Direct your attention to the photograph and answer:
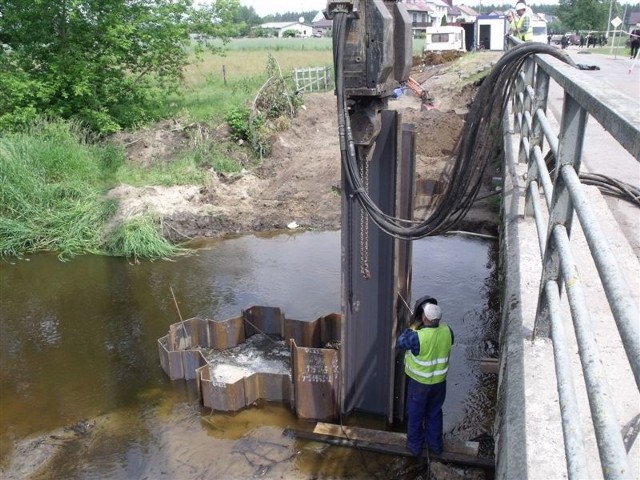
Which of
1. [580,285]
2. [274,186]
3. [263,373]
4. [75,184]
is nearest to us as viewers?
[580,285]

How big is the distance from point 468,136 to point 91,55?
15.2 m

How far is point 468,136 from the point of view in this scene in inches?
160

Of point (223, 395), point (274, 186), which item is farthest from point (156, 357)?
point (274, 186)

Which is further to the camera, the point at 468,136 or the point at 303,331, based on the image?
the point at 303,331

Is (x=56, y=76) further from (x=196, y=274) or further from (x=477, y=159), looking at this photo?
(x=477, y=159)

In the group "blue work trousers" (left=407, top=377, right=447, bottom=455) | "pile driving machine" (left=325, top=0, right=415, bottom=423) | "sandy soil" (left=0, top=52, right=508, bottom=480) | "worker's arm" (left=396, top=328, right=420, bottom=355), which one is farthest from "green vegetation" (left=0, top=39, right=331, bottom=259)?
"worker's arm" (left=396, top=328, right=420, bottom=355)

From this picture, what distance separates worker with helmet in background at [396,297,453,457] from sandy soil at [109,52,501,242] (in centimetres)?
662

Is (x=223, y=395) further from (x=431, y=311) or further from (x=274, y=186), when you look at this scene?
(x=274, y=186)

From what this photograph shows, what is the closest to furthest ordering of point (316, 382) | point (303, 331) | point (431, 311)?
1. point (431, 311)
2. point (316, 382)
3. point (303, 331)

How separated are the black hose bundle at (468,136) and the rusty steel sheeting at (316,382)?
6.44 ft

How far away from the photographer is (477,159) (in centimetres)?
420

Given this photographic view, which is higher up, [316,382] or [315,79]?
[315,79]

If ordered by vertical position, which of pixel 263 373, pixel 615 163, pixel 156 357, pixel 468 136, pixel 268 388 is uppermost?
pixel 468 136

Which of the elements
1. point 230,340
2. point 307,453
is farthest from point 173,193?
point 307,453
